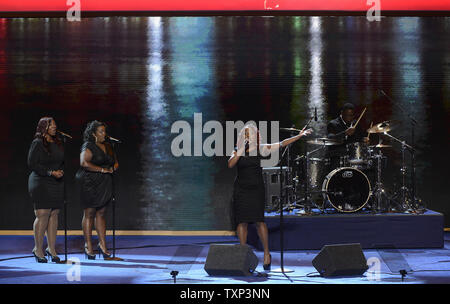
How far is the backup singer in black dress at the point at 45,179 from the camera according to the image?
7301 millimetres

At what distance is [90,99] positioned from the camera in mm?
9750

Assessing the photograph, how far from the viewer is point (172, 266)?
7.29 meters

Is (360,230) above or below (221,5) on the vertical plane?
below

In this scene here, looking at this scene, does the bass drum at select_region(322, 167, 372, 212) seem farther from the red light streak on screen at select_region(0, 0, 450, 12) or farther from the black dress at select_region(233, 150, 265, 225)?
the red light streak on screen at select_region(0, 0, 450, 12)

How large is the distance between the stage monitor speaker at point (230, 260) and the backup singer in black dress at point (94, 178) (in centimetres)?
191

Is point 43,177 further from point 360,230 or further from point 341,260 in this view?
point 360,230

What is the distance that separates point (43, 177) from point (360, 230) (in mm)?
4350

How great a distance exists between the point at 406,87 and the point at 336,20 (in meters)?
1.61

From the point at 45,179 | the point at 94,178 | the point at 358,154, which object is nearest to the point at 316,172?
the point at 358,154

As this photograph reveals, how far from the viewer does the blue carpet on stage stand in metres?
6.26

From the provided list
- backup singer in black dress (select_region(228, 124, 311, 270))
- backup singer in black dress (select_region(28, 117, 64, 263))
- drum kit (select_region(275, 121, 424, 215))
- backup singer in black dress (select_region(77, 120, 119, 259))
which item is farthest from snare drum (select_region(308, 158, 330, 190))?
backup singer in black dress (select_region(28, 117, 64, 263))

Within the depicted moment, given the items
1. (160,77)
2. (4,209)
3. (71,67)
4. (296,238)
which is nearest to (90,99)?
(71,67)

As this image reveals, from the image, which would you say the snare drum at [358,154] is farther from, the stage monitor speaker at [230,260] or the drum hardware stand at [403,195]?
the stage monitor speaker at [230,260]

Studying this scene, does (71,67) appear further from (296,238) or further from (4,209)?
(296,238)
